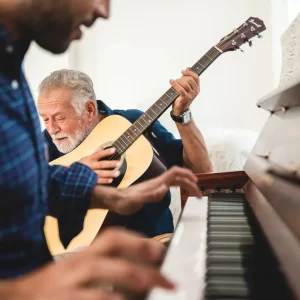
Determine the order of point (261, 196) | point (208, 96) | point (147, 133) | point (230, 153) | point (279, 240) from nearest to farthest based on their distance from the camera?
1. point (279, 240)
2. point (261, 196)
3. point (147, 133)
4. point (230, 153)
5. point (208, 96)

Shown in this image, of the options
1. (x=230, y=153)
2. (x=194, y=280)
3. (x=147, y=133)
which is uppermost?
(x=194, y=280)

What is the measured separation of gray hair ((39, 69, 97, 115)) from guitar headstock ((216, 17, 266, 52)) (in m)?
0.57

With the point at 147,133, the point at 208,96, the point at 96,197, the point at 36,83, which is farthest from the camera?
the point at 36,83

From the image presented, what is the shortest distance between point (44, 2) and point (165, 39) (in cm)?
184

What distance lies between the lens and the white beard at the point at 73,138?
172 centimetres

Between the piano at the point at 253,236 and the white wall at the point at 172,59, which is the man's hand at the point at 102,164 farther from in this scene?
the white wall at the point at 172,59

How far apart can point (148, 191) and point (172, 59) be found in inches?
65.4

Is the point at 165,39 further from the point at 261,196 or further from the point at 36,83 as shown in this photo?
the point at 261,196

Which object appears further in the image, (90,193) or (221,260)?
(90,193)

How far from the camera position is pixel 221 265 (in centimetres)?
60

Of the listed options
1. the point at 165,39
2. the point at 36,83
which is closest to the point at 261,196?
the point at 165,39

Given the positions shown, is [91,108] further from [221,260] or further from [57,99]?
[221,260]

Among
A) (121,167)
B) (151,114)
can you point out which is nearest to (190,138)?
(151,114)

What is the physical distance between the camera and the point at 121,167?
147 centimetres
